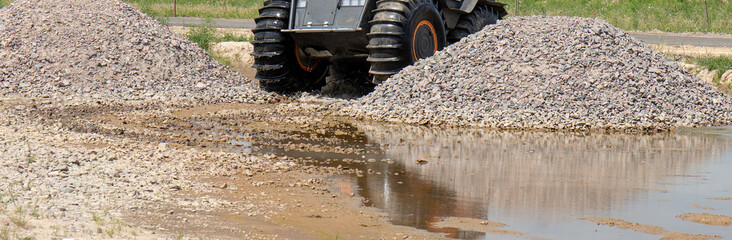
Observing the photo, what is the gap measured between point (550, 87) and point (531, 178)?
13.4 ft

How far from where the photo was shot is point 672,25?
2386cm

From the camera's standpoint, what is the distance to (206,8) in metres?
31.9

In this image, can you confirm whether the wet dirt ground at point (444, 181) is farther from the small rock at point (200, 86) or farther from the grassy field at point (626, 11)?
the grassy field at point (626, 11)

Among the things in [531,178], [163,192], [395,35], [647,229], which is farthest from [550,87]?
[163,192]

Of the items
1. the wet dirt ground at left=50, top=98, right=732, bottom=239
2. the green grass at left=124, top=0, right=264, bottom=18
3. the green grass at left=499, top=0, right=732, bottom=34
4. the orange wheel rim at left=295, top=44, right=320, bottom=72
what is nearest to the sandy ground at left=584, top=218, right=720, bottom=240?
the wet dirt ground at left=50, top=98, right=732, bottom=239

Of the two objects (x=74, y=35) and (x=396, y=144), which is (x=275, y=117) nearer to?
(x=396, y=144)

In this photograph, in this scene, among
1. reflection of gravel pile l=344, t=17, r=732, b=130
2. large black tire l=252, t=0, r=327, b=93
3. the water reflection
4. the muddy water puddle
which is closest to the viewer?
the muddy water puddle

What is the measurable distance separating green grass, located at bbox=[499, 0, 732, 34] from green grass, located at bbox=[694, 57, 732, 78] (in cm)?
805

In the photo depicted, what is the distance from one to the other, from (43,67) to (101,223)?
30.7ft

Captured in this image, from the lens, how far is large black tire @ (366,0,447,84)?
12.5 metres

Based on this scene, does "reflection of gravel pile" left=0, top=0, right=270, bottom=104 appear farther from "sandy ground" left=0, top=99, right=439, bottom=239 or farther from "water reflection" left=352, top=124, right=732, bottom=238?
"water reflection" left=352, top=124, right=732, bottom=238

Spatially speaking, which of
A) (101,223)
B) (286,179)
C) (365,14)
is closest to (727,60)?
(365,14)

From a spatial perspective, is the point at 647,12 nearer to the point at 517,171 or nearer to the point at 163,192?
the point at 517,171

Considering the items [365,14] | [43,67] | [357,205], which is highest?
[365,14]
